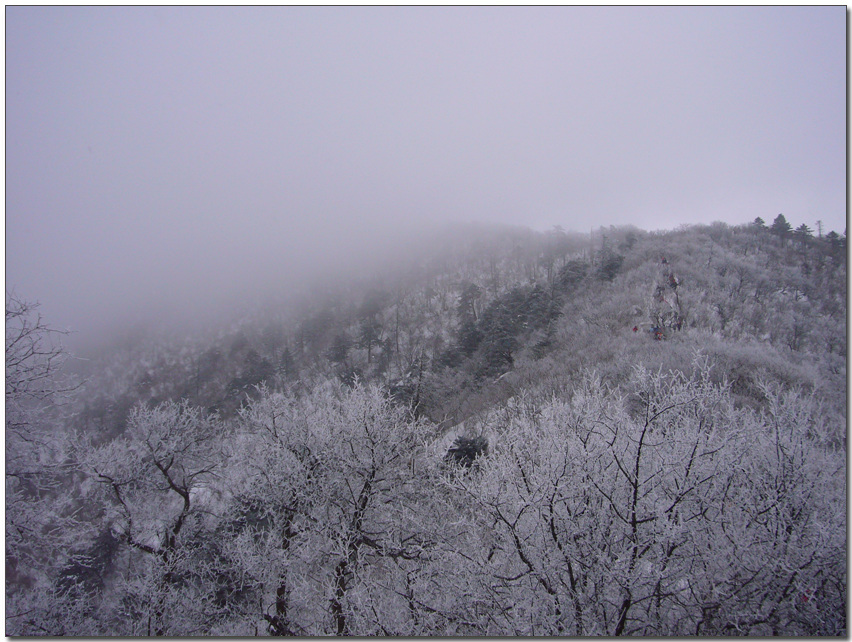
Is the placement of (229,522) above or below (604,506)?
below

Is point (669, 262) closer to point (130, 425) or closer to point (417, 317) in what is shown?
point (417, 317)

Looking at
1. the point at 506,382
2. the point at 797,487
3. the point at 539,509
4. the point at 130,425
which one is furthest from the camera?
the point at 506,382

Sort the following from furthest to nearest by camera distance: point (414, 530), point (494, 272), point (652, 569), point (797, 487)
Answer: point (494, 272)
point (414, 530)
point (797, 487)
point (652, 569)

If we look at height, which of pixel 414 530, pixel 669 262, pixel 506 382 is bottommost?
pixel 506 382

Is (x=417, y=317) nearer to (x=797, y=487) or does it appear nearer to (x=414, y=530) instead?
(x=414, y=530)

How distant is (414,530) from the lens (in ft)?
35.3

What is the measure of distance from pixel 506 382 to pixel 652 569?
25.2m

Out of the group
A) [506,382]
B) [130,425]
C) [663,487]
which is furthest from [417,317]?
[663,487]

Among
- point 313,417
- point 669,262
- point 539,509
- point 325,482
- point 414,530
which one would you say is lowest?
point 414,530

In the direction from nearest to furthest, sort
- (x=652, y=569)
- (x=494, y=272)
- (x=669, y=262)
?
(x=652, y=569) → (x=669, y=262) → (x=494, y=272)

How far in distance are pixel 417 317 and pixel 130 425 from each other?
4522 centimetres

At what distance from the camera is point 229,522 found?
12703 millimetres

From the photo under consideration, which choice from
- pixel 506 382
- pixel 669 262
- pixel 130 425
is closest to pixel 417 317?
pixel 506 382

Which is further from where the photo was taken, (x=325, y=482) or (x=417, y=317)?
(x=417, y=317)
